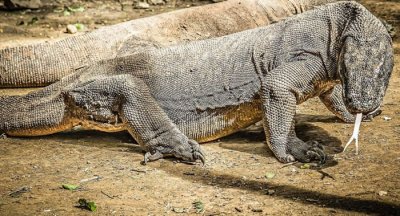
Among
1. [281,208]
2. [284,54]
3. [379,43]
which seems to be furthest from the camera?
[284,54]

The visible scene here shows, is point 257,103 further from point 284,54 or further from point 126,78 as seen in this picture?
point 126,78

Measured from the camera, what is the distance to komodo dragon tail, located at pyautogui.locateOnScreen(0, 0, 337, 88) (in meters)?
7.03

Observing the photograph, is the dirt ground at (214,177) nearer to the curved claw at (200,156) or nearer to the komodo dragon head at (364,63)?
the curved claw at (200,156)

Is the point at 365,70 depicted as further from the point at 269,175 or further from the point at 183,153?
the point at 183,153

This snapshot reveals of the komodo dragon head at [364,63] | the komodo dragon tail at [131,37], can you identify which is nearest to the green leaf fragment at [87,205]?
the komodo dragon head at [364,63]

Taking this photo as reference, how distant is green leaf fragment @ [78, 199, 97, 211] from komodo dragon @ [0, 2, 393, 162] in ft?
3.13

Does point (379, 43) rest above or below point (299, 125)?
above

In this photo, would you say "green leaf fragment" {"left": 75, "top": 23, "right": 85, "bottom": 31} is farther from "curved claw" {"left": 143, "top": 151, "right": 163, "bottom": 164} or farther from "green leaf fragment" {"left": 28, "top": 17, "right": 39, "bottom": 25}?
"curved claw" {"left": 143, "top": 151, "right": 163, "bottom": 164}

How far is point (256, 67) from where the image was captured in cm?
498

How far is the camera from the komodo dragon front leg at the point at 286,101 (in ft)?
15.2

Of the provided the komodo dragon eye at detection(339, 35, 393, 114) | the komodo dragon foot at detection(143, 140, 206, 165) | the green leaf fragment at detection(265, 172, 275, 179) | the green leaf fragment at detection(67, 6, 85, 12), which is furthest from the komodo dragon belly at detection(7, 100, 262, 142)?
the green leaf fragment at detection(67, 6, 85, 12)

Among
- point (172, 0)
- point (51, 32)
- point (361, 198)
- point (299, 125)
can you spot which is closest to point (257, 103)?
point (299, 125)

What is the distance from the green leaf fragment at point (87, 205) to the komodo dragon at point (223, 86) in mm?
956

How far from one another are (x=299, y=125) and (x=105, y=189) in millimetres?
2048
